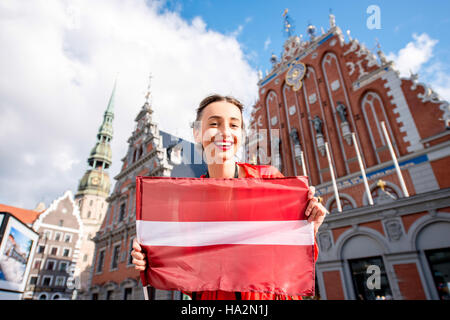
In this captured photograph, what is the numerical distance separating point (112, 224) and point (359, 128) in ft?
64.9

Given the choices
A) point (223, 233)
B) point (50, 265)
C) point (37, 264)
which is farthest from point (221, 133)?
point (50, 265)

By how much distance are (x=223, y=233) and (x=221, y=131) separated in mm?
893

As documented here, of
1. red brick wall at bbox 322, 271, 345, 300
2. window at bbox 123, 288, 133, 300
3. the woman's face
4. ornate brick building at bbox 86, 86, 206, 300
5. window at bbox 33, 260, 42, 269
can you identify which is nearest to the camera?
the woman's face

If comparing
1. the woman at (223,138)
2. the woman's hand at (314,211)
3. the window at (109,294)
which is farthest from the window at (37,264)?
the woman's hand at (314,211)

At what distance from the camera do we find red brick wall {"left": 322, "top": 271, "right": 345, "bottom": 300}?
11.3 metres

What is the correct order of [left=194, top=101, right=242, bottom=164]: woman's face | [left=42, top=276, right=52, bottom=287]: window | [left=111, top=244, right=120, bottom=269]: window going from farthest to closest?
[left=42, top=276, right=52, bottom=287]: window, [left=111, top=244, right=120, bottom=269]: window, [left=194, top=101, right=242, bottom=164]: woman's face

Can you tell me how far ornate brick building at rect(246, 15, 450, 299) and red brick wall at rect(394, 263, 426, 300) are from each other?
3 centimetres

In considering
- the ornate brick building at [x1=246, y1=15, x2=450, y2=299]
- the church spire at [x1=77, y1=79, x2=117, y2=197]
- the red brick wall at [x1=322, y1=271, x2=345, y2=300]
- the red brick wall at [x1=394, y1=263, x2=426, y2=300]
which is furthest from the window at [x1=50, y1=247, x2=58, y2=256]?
the red brick wall at [x1=394, y1=263, x2=426, y2=300]

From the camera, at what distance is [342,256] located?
11602 mm

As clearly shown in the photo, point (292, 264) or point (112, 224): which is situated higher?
point (112, 224)

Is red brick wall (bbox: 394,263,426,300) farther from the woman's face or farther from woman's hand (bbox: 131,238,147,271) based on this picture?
woman's hand (bbox: 131,238,147,271)

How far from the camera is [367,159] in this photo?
1354cm

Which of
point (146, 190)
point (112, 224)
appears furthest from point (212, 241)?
point (112, 224)
